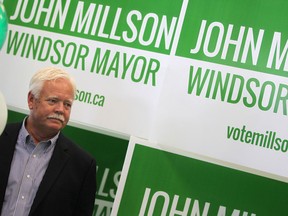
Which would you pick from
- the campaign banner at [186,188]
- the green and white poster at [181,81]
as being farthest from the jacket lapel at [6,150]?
the campaign banner at [186,188]

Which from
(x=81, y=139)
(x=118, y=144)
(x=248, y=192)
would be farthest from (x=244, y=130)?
(x=81, y=139)

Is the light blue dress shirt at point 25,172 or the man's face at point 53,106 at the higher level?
the man's face at point 53,106

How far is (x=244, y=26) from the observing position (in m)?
2.79

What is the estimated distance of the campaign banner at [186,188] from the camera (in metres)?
2.72

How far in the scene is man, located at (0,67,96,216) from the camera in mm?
2402

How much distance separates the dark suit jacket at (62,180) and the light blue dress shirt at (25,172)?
0.03 meters

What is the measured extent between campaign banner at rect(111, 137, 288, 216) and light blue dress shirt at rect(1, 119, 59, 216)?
54cm

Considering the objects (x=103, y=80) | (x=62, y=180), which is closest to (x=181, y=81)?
(x=103, y=80)

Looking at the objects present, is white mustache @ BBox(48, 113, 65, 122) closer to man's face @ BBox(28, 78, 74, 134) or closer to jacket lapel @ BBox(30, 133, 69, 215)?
man's face @ BBox(28, 78, 74, 134)

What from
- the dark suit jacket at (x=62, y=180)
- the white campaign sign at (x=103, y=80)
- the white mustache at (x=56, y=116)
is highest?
the white campaign sign at (x=103, y=80)

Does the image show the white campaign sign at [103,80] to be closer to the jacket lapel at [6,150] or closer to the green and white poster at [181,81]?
the green and white poster at [181,81]

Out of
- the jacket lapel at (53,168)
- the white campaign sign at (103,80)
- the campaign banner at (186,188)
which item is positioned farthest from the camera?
the white campaign sign at (103,80)

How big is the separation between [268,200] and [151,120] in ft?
2.43

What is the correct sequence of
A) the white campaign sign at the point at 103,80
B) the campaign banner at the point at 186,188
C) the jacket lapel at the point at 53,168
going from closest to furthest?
the jacket lapel at the point at 53,168 < the campaign banner at the point at 186,188 < the white campaign sign at the point at 103,80
